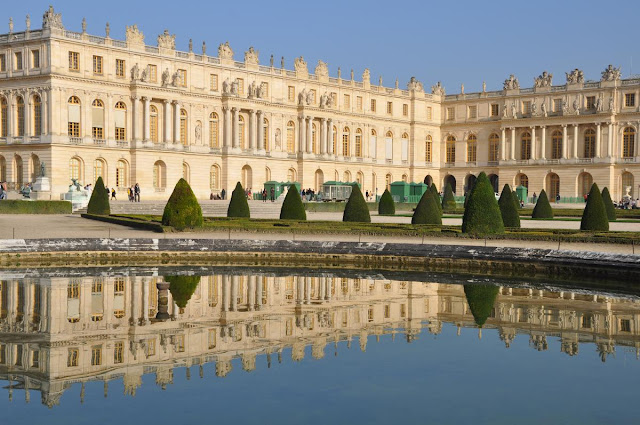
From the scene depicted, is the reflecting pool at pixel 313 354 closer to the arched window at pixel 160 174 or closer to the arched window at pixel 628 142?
the arched window at pixel 160 174

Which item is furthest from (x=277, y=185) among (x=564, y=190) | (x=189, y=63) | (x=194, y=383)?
(x=194, y=383)

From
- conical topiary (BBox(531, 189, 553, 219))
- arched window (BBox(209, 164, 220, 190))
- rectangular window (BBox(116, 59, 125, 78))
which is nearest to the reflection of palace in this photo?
conical topiary (BBox(531, 189, 553, 219))

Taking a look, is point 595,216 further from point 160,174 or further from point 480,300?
point 160,174

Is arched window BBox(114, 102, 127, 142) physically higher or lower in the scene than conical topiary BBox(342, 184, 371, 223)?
higher

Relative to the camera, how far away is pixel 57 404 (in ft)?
23.4

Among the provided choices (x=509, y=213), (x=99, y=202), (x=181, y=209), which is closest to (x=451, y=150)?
(x=99, y=202)

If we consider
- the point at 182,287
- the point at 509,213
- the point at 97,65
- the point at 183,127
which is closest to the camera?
the point at 182,287

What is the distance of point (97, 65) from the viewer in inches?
1841

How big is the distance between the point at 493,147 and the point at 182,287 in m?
56.7

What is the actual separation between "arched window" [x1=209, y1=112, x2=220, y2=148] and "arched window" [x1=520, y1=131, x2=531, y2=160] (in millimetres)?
27625

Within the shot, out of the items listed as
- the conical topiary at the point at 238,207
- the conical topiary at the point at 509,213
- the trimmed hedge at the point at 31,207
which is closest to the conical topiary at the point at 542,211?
the conical topiary at the point at 509,213

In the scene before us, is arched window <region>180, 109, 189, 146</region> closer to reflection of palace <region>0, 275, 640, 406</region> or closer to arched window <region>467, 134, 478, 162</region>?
arched window <region>467, 134, 478, 162</region>

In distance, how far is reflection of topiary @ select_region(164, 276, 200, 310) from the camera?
12.4m

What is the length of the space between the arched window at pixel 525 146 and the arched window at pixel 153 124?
32.5 m
